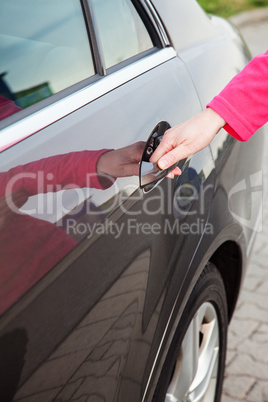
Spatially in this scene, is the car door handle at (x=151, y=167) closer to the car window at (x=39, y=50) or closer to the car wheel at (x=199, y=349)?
the car window at (x=39, y=50)

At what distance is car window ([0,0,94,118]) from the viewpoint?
4.42 feet

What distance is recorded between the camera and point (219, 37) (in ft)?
7.44

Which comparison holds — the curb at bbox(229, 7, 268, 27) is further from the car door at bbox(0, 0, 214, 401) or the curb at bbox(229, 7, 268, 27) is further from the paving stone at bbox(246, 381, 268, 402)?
the car door at bbox(0, 0, 214, 401)

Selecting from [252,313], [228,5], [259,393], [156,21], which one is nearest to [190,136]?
[156,21]

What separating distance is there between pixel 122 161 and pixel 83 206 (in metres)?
0.22

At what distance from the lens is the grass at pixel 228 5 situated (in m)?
→ 10.4

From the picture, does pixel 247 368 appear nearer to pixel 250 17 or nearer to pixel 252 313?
pixel 252 313

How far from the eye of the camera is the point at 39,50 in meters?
1.47

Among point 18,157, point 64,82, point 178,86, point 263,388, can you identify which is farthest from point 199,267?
point 263,388

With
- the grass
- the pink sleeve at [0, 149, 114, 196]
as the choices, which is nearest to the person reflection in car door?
the pink sleeve at [0, 149, 114, 196]

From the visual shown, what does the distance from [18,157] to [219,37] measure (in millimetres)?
1407

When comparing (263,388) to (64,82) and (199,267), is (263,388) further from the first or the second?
(64,82)

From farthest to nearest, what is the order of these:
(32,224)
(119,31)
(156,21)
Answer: (156,21), (119,31), (32,224)

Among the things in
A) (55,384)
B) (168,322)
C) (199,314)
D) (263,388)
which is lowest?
(263,388)
